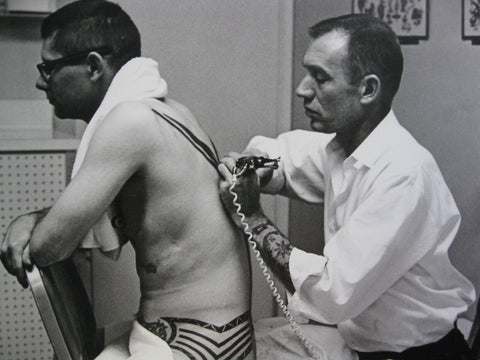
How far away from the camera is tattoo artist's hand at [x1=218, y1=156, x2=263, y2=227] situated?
2.59ft

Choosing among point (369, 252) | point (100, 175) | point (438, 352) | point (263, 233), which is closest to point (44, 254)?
point (100, 175)

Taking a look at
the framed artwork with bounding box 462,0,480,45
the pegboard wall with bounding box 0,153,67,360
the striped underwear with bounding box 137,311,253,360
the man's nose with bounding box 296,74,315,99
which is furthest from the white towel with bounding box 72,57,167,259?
A: the framed artwork with bounding box 462,0,480,45

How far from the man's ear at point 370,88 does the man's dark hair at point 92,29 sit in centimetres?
39

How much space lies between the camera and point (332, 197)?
104cm

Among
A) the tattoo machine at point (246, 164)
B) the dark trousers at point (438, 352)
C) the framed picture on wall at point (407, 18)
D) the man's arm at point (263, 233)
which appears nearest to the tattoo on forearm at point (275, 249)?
the man's arm at point (263, 233)

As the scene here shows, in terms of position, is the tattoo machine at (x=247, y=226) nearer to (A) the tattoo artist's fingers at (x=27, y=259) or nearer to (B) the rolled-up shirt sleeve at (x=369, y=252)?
(B) the rolled-up shirt sleeve at (x=369, y=252)

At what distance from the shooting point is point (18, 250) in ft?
2.44

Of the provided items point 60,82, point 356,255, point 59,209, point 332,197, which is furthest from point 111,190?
point 332,197

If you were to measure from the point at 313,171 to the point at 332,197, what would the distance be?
11 cm

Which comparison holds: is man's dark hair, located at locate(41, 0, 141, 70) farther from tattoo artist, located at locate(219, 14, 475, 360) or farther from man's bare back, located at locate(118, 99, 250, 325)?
tattoo artist, located at locate(219, 14, 475, 360)

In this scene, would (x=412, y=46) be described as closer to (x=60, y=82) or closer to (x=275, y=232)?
(x=275, y=232)

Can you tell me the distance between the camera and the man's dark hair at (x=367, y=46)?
2.92ft

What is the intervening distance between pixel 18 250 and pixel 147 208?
190 mm

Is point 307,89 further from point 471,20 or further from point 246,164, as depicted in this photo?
point 471,20
